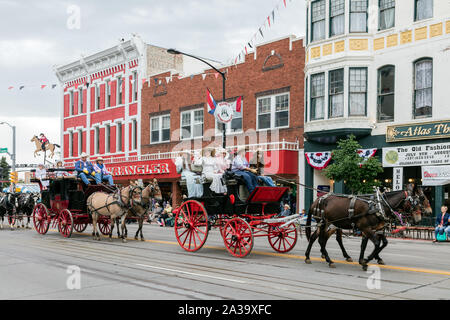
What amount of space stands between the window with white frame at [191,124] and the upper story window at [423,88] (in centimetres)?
1394

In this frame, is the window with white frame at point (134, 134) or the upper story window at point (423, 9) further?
the window with white frame at point (134, 134)

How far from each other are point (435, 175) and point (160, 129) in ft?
63.9

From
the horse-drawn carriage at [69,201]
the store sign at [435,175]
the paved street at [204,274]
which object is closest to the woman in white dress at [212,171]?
the paved street at [204,274]

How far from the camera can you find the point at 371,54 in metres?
21.9

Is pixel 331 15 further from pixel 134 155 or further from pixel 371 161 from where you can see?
pixel 134 155

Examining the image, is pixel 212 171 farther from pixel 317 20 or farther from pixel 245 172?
pixel 317 20

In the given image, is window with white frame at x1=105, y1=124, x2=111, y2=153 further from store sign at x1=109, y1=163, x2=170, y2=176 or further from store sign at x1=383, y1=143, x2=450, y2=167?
store sign at x1=383, y1=143, x2=450, y2=167

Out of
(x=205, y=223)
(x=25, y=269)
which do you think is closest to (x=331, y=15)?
(x=205, y=223)

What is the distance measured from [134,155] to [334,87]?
58.1 feet

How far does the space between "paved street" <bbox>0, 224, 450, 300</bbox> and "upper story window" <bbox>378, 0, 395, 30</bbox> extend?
12.4 meters

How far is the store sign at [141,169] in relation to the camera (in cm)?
3100

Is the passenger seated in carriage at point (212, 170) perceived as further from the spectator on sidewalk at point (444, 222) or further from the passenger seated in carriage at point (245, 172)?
the spectator on sidewalk at point (444, 222)

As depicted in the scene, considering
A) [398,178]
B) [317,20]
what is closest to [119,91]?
[317,20]
